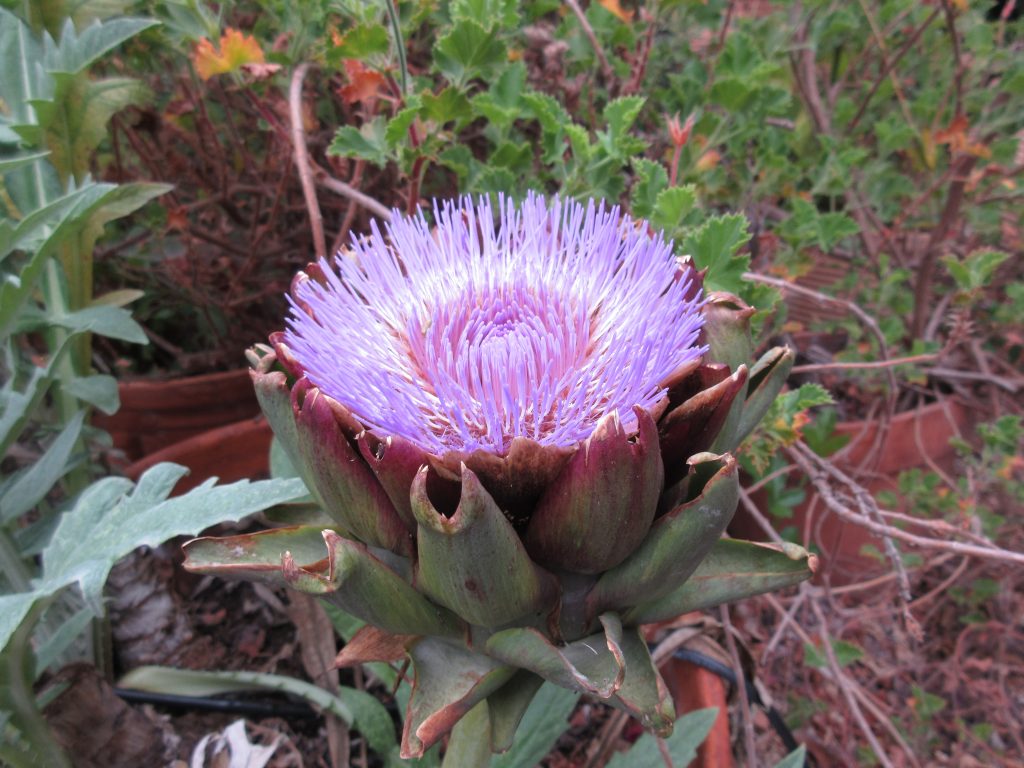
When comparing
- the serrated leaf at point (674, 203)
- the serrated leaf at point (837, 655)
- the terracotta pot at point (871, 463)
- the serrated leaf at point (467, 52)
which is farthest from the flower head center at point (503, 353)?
the terracotta pot at point (871, 463)

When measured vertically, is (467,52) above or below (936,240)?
above

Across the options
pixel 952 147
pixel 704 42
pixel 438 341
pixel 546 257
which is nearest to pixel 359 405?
pixel 438 341

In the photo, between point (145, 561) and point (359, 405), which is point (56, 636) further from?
point (359, 405)

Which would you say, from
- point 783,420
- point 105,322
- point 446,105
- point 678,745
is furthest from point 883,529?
point 105,322

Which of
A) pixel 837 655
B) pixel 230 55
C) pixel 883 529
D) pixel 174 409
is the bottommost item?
pixel 837 655

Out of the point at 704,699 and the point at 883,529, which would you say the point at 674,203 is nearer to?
the point at 883,529

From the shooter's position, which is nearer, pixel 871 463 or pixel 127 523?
pixel 127 523
